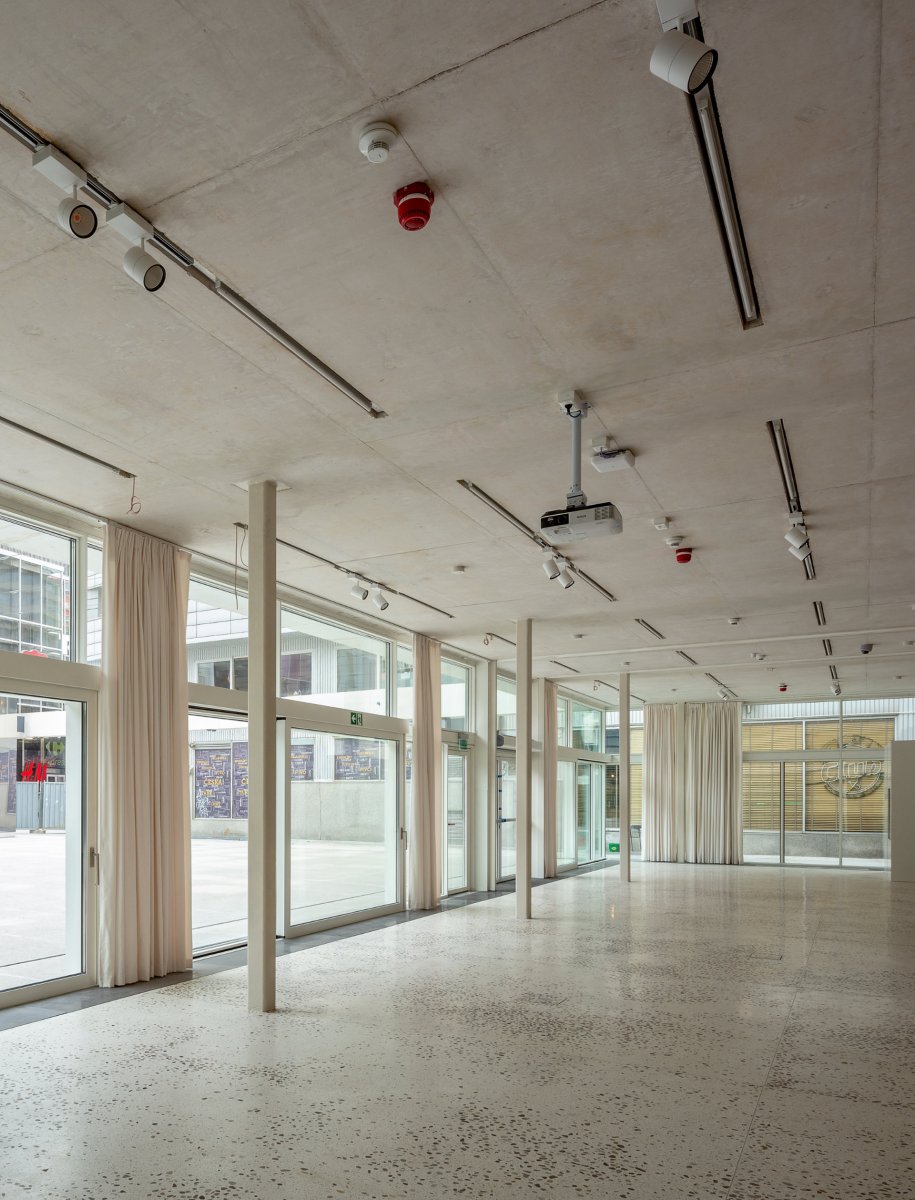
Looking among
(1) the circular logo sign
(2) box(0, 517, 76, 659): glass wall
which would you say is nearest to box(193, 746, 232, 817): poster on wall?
(2) box(0, 517, 76, 659): glass wall

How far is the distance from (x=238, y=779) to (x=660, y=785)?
45.8 ft

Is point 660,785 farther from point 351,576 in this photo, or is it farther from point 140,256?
point 140,256

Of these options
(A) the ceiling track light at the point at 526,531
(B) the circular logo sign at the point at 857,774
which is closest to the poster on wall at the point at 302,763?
(A) the ceiling track light at the point at 526,531

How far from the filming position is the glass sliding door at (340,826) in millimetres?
10266

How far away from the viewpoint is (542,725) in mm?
17453

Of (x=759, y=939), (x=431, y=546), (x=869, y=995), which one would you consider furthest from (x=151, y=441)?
(x=759, y=939)

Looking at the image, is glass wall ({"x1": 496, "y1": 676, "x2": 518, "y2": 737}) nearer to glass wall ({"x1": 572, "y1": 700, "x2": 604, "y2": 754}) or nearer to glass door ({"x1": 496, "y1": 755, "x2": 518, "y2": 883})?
glass door ({"x1": 496, "y1": 755, "x2": 518, "y2": 883})

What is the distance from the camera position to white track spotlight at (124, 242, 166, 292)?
3766 millimetres

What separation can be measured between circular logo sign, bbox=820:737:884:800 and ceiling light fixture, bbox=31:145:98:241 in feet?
65.9

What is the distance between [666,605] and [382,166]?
8.44 m

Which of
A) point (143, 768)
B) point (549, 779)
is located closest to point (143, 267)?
point (143, 768)

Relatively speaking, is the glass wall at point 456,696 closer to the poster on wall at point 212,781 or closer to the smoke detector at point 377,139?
the poster on wall at point 212,781

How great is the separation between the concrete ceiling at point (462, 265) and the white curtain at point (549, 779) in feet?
31.4

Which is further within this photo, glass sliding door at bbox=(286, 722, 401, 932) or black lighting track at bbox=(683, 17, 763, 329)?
glass sliding door at bbox=(286, 722, 401, 932)
